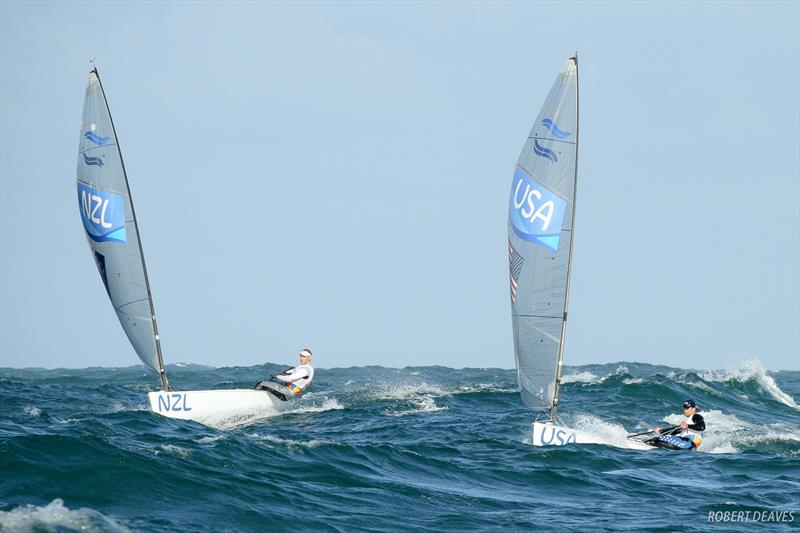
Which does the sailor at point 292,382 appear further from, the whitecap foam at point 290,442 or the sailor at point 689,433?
the sailor at point 689,433

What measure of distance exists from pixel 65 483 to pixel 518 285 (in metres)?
11.4

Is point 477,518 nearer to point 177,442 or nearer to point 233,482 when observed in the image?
point 233,482

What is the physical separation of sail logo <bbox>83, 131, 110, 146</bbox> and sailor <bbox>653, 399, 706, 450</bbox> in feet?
50.1

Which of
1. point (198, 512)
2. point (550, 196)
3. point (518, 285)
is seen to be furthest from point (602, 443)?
point (198, 512)

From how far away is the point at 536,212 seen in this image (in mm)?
22391

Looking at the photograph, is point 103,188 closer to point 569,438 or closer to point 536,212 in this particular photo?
point 536,212

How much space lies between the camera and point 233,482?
15.7 meters

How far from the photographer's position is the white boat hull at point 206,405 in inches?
971

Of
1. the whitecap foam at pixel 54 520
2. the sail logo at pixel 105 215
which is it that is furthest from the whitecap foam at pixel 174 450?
the sail logo at pixel 105 215

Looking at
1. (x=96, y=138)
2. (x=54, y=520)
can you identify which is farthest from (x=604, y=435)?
(x=96, y=138)

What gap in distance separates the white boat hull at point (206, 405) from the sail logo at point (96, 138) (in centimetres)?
649

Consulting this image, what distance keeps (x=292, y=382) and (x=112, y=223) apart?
6495mm

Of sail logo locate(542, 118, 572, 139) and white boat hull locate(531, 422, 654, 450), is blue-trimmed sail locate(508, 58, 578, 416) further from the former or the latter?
white boat hull locate(531, 422, 654, 450)

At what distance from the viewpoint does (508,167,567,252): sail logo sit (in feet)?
73.0
